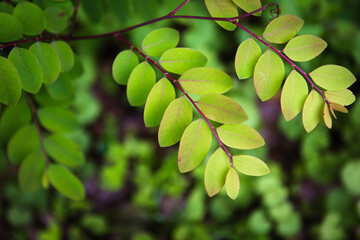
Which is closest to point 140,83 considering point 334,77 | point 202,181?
point 334,77

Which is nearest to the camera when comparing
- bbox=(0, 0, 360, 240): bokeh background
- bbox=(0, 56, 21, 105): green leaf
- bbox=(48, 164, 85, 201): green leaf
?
bbox=(0, 56, 21, 105): green leaf

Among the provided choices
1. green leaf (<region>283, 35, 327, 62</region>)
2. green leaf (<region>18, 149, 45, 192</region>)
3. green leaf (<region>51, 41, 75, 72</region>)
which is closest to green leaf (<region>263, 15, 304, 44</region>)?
green leaf (<region>283, 35, 327, 62</region>)

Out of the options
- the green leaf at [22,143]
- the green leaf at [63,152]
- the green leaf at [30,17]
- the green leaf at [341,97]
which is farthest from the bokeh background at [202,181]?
the green leaf at [341,97]

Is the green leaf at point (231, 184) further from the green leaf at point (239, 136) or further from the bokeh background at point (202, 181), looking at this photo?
the bokeh background at point (202, 181)

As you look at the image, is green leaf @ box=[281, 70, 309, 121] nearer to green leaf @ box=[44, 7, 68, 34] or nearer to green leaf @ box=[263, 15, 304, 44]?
green leaf @ box=[263, 15, 304, 44]

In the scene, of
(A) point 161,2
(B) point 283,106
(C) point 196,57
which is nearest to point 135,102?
(C) point 196,57

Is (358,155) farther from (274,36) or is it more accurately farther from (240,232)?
(274,36)

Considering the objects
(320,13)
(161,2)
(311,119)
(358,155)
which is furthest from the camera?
(320,13)
